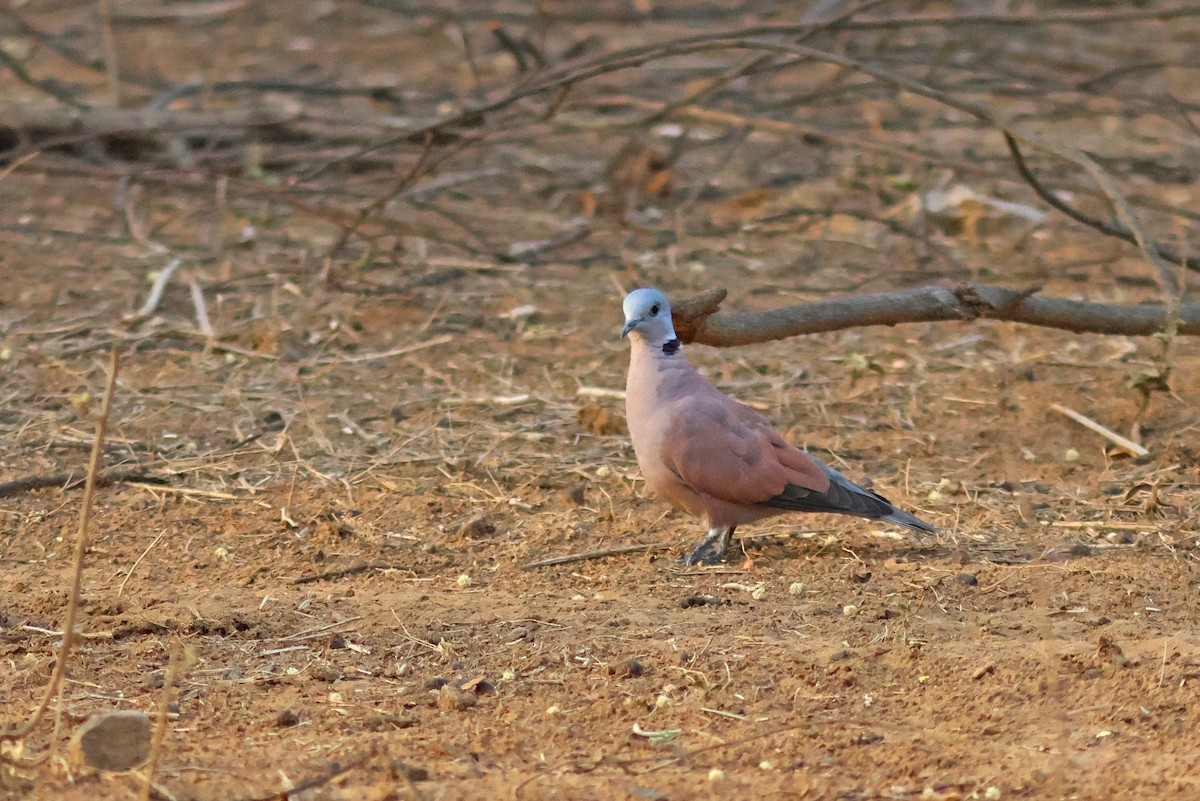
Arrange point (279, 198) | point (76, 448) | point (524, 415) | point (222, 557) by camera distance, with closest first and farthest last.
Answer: point (222, 557) → point (76, 448) → point (524, 415) → point (279, 198)

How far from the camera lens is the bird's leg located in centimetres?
390

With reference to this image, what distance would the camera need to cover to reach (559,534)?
4082 mm

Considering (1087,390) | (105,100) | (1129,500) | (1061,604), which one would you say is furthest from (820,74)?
(1061,604)

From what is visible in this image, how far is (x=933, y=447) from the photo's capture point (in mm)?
4762

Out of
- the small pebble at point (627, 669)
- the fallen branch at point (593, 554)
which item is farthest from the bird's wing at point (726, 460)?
the small pebble at point (627, 669)

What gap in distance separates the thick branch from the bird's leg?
0.50m

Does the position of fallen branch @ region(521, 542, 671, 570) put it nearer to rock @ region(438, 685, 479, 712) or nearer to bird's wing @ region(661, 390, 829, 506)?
bird's wing @ region(661, 390, 829, 506)

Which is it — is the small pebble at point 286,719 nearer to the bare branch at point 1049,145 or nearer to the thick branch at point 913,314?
the thick branch at point 913,314

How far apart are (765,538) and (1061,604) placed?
88cm

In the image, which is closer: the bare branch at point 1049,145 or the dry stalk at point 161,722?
the dry stalk at point 161,722

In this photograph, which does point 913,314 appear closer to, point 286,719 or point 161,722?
point 286,719

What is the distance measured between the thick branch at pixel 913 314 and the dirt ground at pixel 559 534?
48 centimetres

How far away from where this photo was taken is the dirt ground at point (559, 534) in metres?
2.78

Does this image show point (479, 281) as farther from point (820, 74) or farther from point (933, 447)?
point (820, 74)
